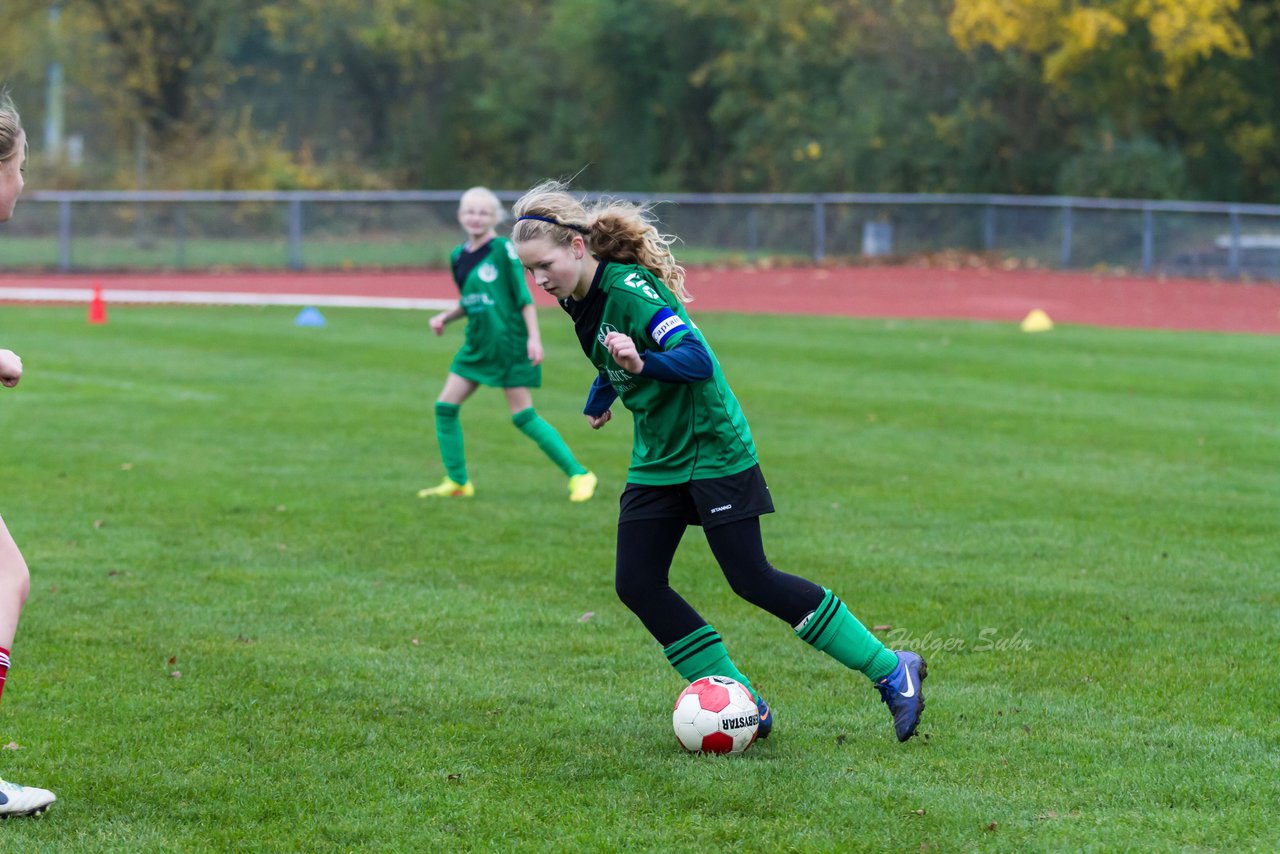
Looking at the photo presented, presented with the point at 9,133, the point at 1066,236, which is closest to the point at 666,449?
the point at 9,133

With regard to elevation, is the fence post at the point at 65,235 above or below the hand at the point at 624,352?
above

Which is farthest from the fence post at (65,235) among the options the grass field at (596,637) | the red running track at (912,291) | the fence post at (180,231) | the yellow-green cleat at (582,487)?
the yellow-green cleat at (582,487)

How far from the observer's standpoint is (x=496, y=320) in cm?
917

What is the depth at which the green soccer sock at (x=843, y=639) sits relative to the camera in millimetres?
4793

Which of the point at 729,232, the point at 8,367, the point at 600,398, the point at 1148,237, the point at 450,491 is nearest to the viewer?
the point at 8,367

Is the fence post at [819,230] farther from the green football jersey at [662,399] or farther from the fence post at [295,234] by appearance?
the green football jersey at [662,399]

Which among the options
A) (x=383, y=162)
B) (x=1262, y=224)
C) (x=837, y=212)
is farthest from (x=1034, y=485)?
(x=383, y=162)

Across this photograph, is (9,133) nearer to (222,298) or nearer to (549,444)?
(549,444)

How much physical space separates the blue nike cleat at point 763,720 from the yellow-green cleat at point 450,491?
15.4ft

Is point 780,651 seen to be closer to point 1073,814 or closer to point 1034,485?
point 1073,814

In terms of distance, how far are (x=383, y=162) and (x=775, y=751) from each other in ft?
149

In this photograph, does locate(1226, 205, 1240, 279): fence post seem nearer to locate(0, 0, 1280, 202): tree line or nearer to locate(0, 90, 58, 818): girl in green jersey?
locate(0, 0, 1280, 202): tree line

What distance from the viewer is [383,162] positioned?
48250 mm

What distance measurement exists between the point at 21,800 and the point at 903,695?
2.63m
